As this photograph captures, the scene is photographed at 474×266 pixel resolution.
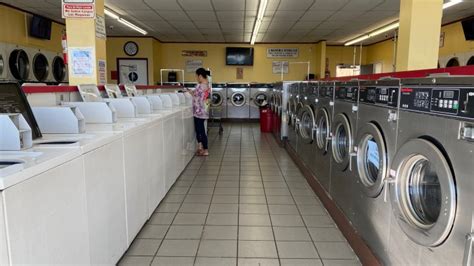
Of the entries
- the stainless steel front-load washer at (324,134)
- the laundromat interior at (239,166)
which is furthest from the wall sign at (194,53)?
the stainless steel front-load washer at (324,134)

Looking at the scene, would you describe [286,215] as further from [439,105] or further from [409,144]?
[439,105]

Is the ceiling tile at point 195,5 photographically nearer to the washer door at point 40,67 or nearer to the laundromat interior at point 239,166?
the laundromat interior at point 239,166

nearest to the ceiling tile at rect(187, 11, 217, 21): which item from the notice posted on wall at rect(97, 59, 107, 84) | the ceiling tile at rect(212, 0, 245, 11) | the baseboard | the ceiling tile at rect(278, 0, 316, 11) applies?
the ceiling tile at rect(212, 0, 245, 11)

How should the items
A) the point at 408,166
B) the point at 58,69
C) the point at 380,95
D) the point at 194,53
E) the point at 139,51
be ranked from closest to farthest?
the point at 408,166, the point at 380,95, the point at 58,69, the point at 139,51, the point at 194,53

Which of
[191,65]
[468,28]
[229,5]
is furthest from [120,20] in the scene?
[468,28]

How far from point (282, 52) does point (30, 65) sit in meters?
8.72

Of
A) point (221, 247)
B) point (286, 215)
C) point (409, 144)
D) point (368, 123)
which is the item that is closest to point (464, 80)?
point (409, 144)

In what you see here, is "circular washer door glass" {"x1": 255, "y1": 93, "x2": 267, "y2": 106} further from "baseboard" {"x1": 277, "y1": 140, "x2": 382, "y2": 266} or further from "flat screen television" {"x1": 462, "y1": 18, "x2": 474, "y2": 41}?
"baseboard" {"x1": 277, "y1": 140, "x2": 382, "y2": 266}

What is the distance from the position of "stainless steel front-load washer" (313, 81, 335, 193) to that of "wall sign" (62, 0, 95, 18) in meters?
3.05

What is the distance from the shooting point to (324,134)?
12.9ft

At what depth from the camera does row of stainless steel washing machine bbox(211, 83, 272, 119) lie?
1193 centimetres

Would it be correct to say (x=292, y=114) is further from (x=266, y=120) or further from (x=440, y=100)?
(x=440, y=100)

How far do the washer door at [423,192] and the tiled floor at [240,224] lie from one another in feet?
2.65

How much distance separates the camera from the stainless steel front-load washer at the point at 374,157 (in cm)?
215
